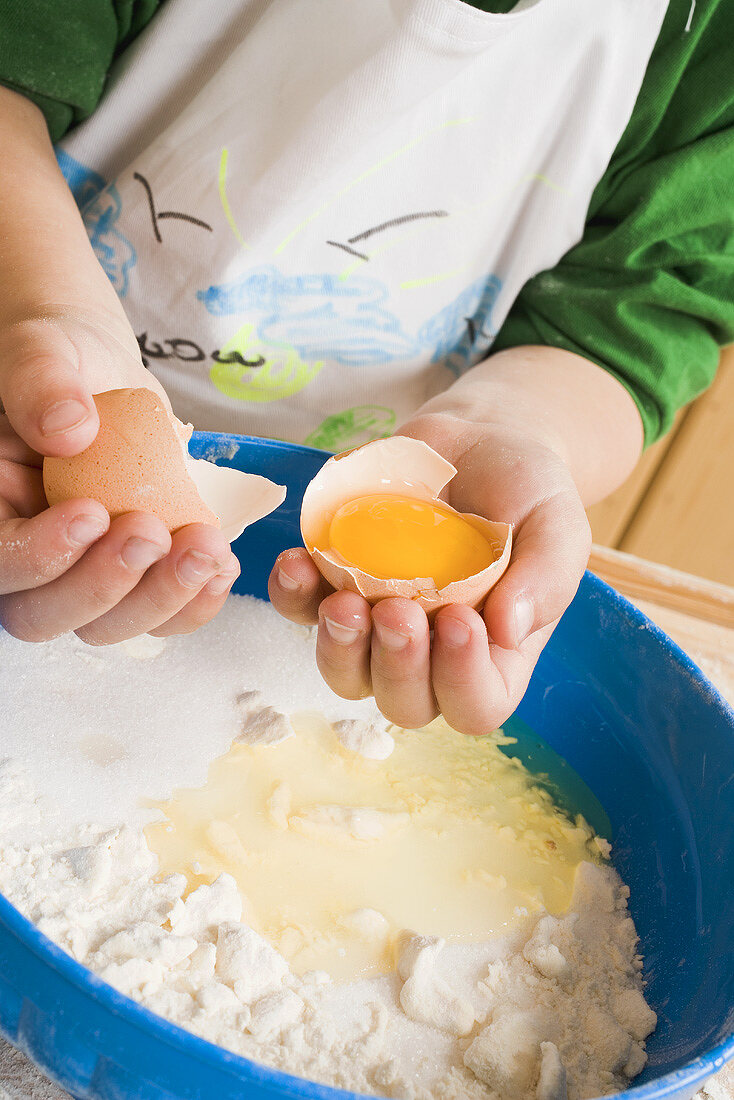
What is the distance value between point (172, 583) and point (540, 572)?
0.84 feet

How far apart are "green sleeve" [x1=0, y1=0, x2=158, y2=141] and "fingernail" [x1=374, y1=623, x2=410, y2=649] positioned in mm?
579

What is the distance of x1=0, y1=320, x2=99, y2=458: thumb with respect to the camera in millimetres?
492

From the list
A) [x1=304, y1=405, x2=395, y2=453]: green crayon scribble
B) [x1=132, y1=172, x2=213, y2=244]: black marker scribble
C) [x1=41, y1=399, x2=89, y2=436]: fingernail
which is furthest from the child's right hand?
[x1=304, y1=405, x2=395, y2=453]: green crayon scribble

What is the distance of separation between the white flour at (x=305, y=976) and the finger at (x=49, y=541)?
0.56 feet

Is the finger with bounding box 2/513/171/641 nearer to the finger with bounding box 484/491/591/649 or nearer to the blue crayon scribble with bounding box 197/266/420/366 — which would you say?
the finger with bounding box 484/491/591/649

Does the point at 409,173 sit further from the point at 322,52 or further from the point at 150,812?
the point at 150,812

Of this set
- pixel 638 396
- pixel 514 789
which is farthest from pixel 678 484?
pixel 514 789

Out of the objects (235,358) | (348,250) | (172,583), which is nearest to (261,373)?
(235,358)

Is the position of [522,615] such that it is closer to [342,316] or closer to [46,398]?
[46,398]

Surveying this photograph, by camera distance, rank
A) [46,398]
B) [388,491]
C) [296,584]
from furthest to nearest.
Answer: [388,491] < [296,584] < [46,398]

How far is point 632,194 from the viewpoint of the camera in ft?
2.94

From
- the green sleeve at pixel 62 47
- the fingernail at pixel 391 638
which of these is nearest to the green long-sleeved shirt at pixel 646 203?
the green sleeve at pixel 62 47

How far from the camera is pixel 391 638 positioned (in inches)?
21.7

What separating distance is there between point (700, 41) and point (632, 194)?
0.15m
